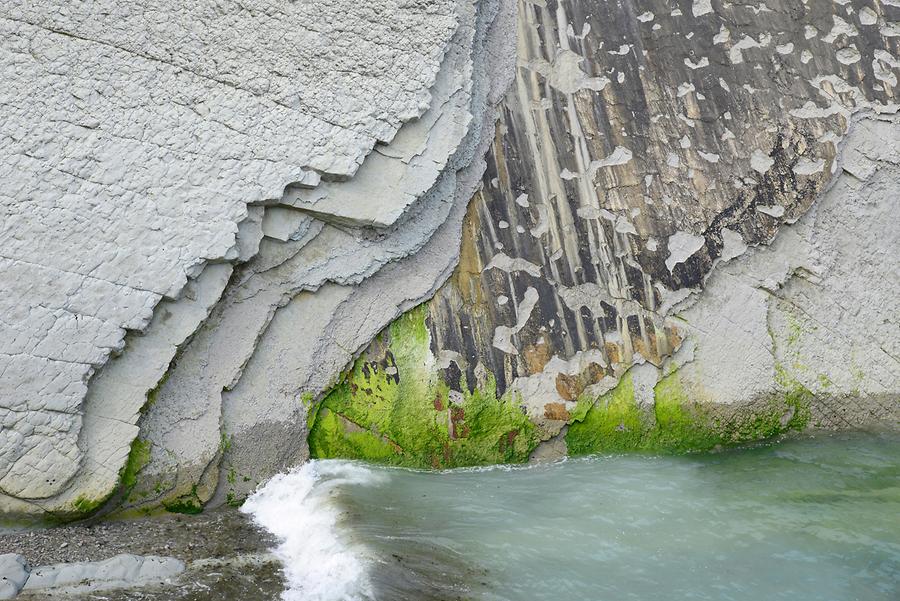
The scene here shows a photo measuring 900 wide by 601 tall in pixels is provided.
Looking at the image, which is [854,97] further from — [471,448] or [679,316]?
[471,448]

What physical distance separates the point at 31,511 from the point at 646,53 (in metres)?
3.91

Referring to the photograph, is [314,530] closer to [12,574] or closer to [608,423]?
[12,574]

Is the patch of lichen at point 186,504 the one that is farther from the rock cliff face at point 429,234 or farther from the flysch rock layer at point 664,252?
the flysch rock layer at point 664,252

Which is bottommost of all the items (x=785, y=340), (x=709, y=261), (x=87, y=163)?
(x=785, y=340)

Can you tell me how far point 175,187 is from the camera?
371 cm

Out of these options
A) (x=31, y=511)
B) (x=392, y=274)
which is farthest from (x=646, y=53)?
(x=31, y=511)

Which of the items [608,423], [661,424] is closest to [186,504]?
[608,423]

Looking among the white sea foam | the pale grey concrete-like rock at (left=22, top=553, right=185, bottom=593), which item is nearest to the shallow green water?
the white sea foam

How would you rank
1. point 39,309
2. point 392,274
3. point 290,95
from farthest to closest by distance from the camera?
point 392,274, point 290,95, point 39,309

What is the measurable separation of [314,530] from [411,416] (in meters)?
1.02

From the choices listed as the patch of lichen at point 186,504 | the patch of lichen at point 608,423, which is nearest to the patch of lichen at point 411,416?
the patch of lichen at point 608,423

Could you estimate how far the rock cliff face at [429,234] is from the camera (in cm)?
357

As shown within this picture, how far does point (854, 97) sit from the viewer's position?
15.5 ft

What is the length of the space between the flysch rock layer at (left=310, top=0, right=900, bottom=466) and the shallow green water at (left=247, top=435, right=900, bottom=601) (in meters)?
0.25
